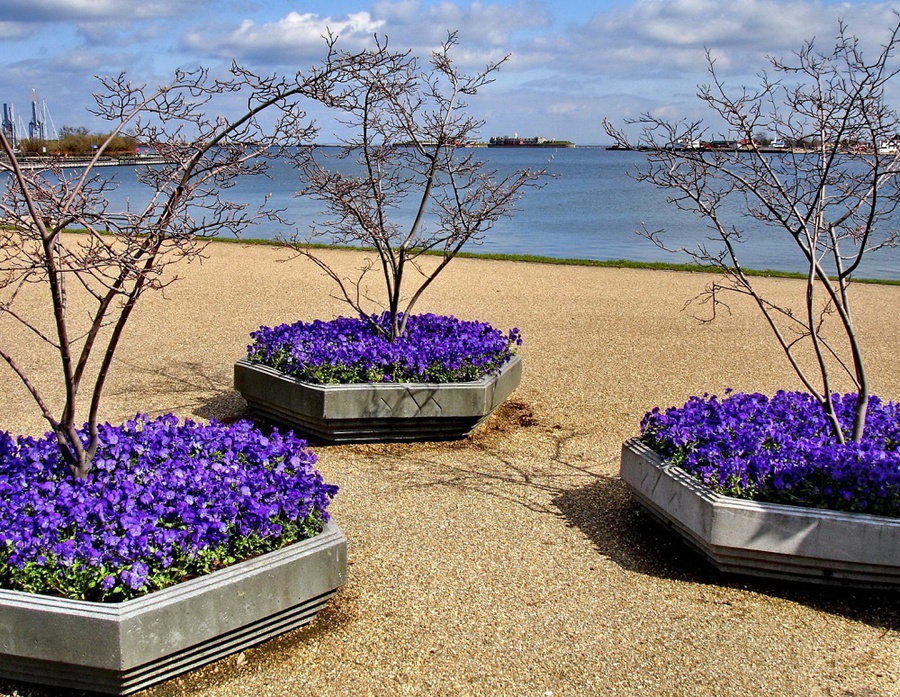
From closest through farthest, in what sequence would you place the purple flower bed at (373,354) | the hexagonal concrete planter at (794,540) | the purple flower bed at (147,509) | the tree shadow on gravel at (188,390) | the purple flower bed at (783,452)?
the purple flower bed at (147,509), the hexagonal concrete planter at (794,540), the purple flower bed at (783,452), the purple flower bed at (373,354), the tree shadow on gravel at (188,390)

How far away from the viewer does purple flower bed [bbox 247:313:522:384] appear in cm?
635

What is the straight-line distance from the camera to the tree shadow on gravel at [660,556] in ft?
13.9

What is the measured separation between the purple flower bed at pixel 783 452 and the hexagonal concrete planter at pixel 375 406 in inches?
56.1

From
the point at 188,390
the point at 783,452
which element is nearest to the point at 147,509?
the point at 783,452

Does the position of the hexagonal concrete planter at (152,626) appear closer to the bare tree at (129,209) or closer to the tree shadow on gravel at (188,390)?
the bare tree at (129,209)

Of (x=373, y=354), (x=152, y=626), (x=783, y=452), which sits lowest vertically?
(x=152, y=626)

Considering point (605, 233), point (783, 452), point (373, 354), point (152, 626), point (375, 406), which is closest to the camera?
point (152, 626)

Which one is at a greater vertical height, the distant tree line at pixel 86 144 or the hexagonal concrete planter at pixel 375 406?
the distant tree line at pixel 86 144

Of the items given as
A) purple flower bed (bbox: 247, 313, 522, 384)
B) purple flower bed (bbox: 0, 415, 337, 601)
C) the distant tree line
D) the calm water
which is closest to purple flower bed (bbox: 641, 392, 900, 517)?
purple flower bed (bbox: 247, 313, 522, 384)

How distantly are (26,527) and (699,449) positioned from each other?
3.26 meters

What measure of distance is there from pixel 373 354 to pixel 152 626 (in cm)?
336

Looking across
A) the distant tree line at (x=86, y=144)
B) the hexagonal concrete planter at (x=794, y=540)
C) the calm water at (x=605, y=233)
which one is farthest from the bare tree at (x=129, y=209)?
the calm water at (x=605, y=233)

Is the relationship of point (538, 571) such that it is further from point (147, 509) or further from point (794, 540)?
point (147, 509)

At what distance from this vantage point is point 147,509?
3.81 m
